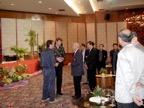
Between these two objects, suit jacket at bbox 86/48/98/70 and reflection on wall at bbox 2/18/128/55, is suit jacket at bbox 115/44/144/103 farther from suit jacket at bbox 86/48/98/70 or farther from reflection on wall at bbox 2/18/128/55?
reflection on wall at bbox 2/18/128/55


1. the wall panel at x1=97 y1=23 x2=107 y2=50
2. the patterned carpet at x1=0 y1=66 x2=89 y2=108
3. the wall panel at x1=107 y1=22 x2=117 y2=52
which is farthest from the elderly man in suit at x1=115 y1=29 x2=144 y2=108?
the wall panel at x1=97 y1=23 x2=107 y2=50

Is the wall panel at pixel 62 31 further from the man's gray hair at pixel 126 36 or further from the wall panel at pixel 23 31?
the man's gray hair at pixel 126 36

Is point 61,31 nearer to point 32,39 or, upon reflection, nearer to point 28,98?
point 32,39

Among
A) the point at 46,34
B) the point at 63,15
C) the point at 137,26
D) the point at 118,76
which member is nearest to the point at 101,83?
the point at 118,76

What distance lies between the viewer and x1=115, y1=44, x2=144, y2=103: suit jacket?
240 cm

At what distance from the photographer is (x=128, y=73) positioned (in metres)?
2.39

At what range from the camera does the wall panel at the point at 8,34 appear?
484 inches

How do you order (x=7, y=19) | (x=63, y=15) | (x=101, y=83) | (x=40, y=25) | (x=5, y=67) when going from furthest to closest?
(x=63, y=15) < (x=40, y=25) < (x=7, y=19) < (x=5, y=67) < (x=101, y=83)

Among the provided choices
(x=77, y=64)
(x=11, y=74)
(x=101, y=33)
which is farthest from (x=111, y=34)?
(x=77, y=64)

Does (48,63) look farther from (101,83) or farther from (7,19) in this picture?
(7,19)

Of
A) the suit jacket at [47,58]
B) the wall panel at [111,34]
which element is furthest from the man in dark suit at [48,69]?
the wall panel at [111,34]

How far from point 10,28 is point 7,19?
22.4 inches

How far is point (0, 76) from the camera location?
7574 millimetres

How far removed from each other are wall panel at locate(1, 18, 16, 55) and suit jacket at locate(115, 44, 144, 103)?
10.7 m
